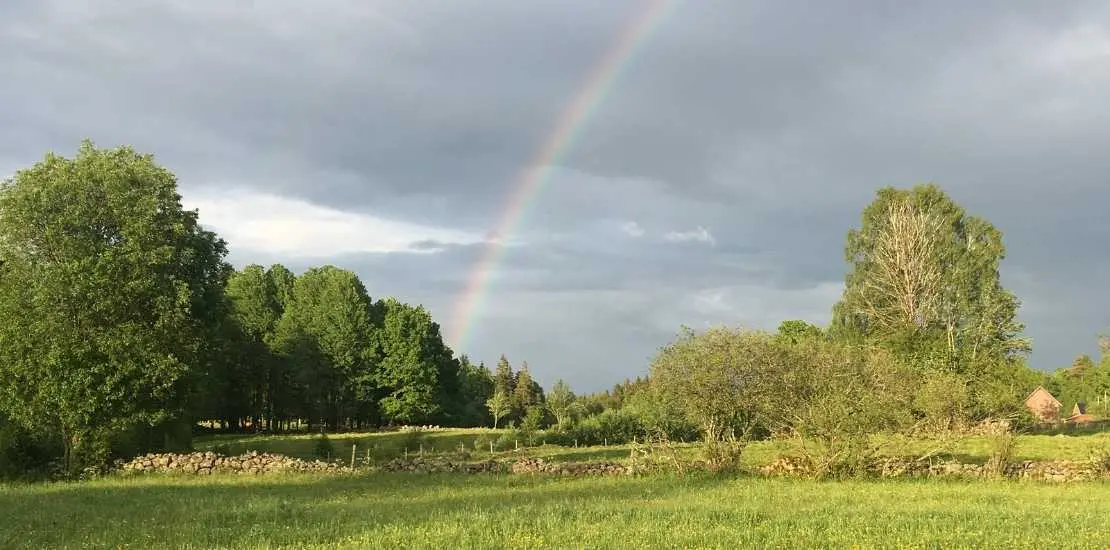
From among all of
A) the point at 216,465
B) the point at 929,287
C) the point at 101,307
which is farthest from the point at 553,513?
the point at 929,287

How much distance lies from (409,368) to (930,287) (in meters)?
49.5

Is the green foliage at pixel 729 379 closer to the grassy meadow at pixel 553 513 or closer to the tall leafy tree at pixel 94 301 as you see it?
the grassy meadow at pixel 553 513

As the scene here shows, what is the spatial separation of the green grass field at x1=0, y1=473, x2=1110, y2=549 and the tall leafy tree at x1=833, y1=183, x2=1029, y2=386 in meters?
37.3

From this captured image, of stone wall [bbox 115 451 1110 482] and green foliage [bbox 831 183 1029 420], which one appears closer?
stone wall [bbox 115 451 1110 482]

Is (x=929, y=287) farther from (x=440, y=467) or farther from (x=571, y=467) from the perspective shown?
(x=440, y=467)

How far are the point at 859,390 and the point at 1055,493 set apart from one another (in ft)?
20.8

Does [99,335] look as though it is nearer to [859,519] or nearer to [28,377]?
[28,377]

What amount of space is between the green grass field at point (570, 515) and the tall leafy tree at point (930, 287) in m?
37.3

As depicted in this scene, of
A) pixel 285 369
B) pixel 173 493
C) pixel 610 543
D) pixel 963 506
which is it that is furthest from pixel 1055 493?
pixel 285 369

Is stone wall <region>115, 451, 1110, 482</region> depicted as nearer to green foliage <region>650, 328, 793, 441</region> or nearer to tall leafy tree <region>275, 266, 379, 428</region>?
green foliage <region>650, 328, 793, 441</region>

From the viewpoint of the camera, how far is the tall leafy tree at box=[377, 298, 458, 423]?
75.1 meters

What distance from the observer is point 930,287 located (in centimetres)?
5659

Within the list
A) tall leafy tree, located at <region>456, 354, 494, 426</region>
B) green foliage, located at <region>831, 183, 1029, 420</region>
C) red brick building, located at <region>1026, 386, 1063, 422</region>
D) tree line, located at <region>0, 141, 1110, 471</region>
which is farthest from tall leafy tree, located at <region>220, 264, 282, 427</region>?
red brick building, located at <region>1026, 386, 1063, 422</region>

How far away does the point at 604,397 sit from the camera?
129 meters
